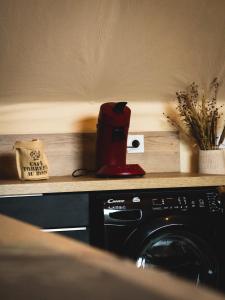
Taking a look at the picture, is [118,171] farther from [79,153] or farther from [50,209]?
[79,153]

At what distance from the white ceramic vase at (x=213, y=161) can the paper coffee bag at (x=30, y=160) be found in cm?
79

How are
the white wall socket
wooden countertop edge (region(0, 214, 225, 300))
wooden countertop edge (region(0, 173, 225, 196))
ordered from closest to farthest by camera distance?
wooden countertop edge (region(0, 214, 225, 300)) < wooden countertop edge (region(0, 173, 225, 196)) < the white wall socket

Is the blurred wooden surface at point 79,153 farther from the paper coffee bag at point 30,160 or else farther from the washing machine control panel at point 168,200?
the washing machine control panel at point 168,200

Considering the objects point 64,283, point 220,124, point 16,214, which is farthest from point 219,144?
point 64,283

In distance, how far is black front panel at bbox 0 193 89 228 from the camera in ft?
5.09

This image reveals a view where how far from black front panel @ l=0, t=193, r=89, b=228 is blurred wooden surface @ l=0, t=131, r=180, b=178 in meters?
0.50

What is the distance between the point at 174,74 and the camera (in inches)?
86.2

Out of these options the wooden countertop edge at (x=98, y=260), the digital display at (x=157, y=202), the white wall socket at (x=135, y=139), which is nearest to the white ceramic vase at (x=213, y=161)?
the white wall socket at (x=135, y=139)

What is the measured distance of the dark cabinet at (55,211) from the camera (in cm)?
155

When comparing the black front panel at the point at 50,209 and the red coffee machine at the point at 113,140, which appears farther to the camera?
the red coffee machine at the point at 113,140

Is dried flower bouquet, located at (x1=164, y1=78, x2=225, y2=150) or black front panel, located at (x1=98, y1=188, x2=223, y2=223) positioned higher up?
dried flower bouquet, located at (x1=164, y1=78, x2=225, y2=150)

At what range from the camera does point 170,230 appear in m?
1.62

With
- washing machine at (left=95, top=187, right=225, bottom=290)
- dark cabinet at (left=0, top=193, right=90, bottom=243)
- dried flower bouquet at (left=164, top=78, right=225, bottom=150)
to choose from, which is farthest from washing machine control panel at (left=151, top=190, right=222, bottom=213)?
dried flower bouquet at (left=164, top=78, right=225, bottom=150)

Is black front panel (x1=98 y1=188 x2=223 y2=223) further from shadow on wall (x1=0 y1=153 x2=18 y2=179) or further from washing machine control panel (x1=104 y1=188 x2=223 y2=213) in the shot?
shadow on wall (x1=0 y1=153 x2=18 y2=179)
